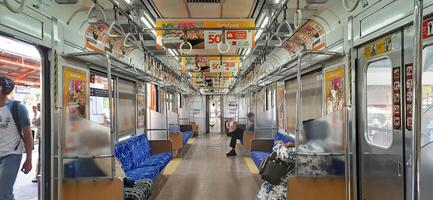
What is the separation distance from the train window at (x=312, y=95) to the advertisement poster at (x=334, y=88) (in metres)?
0.75

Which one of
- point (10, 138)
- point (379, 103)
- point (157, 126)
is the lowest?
point (157, 126)

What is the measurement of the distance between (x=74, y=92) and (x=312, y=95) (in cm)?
395

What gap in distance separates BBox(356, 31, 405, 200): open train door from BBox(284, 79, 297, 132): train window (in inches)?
150

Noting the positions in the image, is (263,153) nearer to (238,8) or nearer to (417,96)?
(238,8)

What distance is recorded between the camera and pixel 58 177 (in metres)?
3.61

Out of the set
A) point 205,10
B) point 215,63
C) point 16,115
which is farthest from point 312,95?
point 16,115

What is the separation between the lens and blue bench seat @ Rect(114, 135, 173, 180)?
5402mm

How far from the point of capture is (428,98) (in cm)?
252

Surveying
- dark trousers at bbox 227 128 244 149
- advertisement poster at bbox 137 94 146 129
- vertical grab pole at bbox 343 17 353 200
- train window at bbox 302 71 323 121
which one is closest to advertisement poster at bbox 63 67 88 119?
vertical grab pole at bbox 343 17 353 200

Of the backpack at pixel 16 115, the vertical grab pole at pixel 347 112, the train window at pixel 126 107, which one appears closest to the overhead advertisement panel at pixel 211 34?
the train window at pixel 126 107

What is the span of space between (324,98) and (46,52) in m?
3.57

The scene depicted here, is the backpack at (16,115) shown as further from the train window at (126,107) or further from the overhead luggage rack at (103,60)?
the train window at (126,107)

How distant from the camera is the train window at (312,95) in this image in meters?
5.70

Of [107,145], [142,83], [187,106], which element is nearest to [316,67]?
[107,145]
